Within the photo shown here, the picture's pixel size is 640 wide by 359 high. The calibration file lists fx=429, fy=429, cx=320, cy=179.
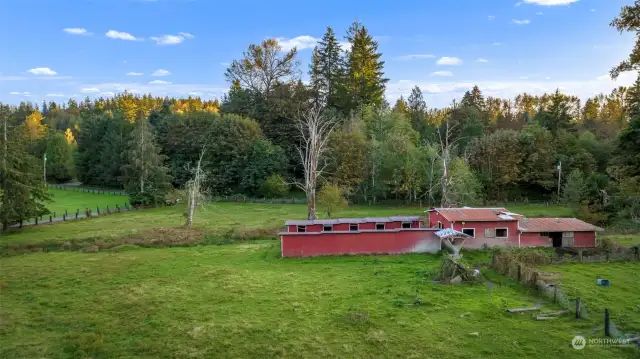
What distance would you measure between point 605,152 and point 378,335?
60.6 meters

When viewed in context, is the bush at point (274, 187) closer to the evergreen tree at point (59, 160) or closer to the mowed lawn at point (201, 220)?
the mowed lawn at point (201, 220)

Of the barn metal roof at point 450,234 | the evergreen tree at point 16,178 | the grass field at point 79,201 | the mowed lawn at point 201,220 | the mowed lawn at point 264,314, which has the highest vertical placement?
the evergreen tree at point 16,178

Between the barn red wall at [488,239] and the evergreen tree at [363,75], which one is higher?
the evergreen tree at [363,75]

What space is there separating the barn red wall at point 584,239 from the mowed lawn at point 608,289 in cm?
417

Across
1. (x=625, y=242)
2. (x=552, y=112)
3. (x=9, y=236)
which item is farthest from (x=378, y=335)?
(x=552, y=112)

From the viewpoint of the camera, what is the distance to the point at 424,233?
93.7 ft

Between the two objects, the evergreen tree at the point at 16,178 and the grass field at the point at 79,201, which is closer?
the evergreen tree at the point at 16,178

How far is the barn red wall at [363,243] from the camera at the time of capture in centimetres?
2817

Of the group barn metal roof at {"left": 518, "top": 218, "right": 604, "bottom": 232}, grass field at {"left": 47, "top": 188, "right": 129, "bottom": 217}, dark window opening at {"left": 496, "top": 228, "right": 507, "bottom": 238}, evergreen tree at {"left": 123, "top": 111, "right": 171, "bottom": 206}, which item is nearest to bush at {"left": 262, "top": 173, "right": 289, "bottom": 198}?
evergreen tree at {"left": 123, "top": 111, "right": 171, "bottom": 206}

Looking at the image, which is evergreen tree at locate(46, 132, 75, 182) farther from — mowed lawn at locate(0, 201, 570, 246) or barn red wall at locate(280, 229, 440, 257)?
barn red wall at locate(280, 229, 440, 257)

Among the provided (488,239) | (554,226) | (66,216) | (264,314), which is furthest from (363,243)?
(66,216)

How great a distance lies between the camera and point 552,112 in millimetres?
68125

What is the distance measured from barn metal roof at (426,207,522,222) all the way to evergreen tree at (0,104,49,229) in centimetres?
3451

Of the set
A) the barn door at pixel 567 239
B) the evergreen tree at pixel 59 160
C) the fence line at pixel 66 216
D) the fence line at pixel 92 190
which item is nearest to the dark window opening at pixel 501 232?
the barn door at pixel 567 239
